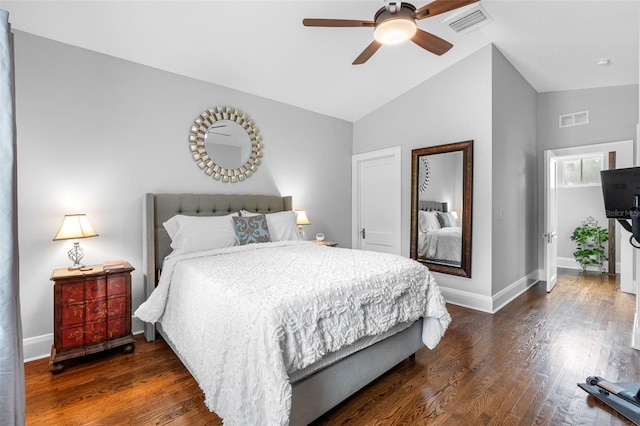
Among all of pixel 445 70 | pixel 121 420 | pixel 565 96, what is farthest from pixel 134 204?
pixel 565 96

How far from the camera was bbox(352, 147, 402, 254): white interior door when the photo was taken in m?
4.62

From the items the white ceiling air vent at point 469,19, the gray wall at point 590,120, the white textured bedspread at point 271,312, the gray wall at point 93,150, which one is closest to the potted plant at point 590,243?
the gray wall at point 590,120

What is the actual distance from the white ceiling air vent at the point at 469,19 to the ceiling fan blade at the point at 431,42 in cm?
76

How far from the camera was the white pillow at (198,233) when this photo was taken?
9.23ft

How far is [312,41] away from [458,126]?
2074 mm

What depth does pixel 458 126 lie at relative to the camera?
3.85 meters

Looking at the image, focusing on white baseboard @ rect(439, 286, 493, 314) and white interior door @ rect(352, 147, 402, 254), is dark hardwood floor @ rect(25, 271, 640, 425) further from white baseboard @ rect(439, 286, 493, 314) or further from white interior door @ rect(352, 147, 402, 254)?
white interior door @ rect(352, 147, 402, 254)

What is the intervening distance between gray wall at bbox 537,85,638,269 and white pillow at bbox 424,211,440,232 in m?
2.22

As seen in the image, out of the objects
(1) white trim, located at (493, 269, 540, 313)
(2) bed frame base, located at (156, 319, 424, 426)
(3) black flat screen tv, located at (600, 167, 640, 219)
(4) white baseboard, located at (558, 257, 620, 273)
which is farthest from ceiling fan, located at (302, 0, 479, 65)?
(4) white baseboard, located at (558, 257, 620, 273)

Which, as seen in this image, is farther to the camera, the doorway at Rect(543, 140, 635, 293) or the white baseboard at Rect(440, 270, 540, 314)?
the doorway at Rect(543, 140, 635, 293)

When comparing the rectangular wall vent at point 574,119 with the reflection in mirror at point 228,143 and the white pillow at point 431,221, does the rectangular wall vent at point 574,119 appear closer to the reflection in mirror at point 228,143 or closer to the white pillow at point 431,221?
the white pillow at point 431,221

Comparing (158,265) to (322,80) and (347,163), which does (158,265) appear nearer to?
(322,80)

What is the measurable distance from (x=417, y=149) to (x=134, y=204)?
3530 mm

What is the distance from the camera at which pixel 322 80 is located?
3.90 m
